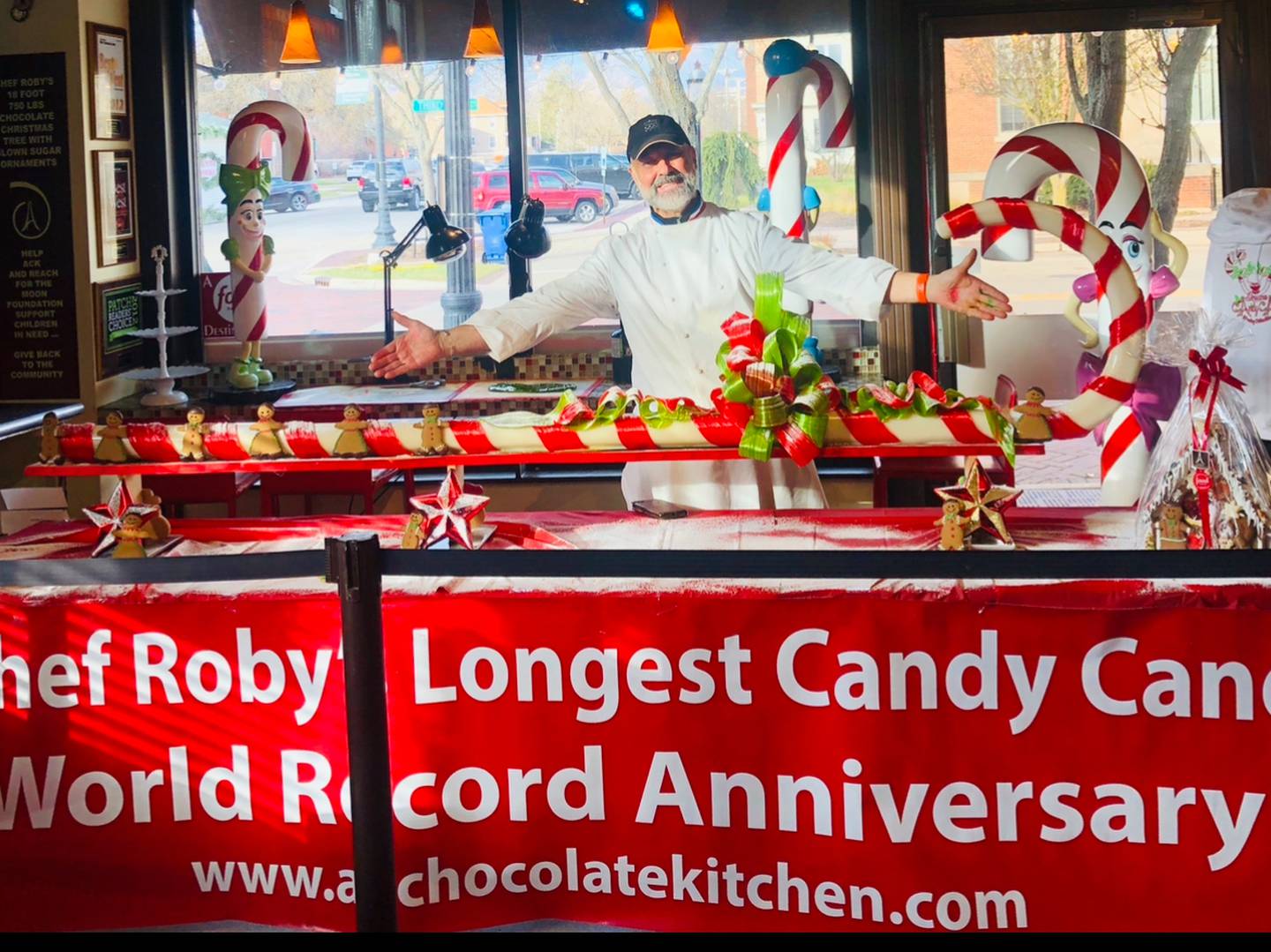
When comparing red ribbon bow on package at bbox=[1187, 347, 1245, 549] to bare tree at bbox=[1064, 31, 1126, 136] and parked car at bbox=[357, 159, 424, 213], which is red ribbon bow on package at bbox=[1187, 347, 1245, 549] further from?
parked car at bbox=[357, 159, 424, 213]

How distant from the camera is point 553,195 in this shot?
21.7 ft

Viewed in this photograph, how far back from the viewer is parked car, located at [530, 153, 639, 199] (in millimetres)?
6562

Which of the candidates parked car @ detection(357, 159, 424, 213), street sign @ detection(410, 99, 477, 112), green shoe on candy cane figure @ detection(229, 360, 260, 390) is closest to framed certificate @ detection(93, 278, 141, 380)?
green shoe on candy cane figure @ detection(229, 360, 260, 390)

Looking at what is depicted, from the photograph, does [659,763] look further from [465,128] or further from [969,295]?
[465,128]

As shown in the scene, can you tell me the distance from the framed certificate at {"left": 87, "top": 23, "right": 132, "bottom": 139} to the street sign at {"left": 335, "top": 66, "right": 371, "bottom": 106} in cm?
84

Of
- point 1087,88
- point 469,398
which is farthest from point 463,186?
point 1087,88

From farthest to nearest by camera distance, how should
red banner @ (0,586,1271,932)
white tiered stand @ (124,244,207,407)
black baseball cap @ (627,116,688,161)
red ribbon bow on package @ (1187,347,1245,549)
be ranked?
white tiered stand @ (124,244,207,407), black baseball cap @ (627,116,688,161), red ribbon bow on package @ (1187,347,1245,549), red banner @ (0,586,1271,932)

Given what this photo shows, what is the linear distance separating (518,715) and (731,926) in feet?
1.57

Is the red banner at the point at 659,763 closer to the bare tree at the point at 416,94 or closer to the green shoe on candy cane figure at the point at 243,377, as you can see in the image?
the green shoe on candy cane figure at the point at 243,377

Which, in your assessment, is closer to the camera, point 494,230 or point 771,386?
point 771,386

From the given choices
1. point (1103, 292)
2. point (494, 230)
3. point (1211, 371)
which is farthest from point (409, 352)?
point (494, 230)

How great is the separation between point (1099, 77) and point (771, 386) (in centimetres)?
372

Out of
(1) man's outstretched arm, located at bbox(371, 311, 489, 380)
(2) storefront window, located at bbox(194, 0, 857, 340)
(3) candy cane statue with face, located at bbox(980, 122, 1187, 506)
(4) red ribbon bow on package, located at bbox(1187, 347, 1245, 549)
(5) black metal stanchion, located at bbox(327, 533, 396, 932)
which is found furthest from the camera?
(2) storefront window, located at bbox(194, 0, 857, 340)

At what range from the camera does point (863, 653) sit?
249 centimetres
